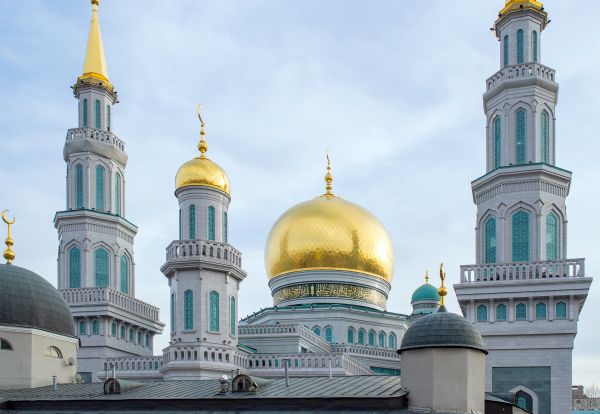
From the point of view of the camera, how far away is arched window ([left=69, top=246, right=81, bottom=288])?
166 feet

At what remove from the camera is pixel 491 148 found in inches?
1818

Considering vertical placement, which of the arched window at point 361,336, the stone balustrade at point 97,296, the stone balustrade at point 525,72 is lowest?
the arched window at point 361,336

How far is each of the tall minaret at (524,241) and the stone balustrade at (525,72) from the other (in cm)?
5

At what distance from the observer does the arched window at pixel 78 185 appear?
→ 51.2 metres

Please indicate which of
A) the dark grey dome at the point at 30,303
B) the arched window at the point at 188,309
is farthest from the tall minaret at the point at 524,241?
the dark grey dome at the point at 30,303

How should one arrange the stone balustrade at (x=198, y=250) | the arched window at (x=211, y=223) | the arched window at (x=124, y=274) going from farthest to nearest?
the arched window at (x=124, y=274), the arched window at (x=211, y=223), the stone balustrade at (x=198, y=250)

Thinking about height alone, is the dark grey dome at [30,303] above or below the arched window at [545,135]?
below

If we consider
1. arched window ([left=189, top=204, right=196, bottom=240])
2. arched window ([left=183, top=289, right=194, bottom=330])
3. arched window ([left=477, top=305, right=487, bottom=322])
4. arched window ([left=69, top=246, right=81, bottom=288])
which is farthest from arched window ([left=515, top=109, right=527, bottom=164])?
arched window ([left=69, top=246, right=81, bottom=288])

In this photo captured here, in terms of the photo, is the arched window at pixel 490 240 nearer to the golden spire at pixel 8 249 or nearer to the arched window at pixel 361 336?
the arched window at pixel 361 336

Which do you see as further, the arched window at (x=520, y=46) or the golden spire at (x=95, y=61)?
the golden spire at (x=95, y=61)

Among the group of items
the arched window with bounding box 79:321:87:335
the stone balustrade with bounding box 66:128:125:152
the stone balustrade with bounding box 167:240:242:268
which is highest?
the stone balustrade with bounding box 66:128:125:152

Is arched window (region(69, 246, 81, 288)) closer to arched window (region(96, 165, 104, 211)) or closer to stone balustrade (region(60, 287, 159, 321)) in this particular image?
stone balustrade (region(60, 287, 159, 321))

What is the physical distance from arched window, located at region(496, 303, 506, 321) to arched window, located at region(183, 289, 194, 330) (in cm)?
1312

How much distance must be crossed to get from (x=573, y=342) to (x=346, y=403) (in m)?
18.3
